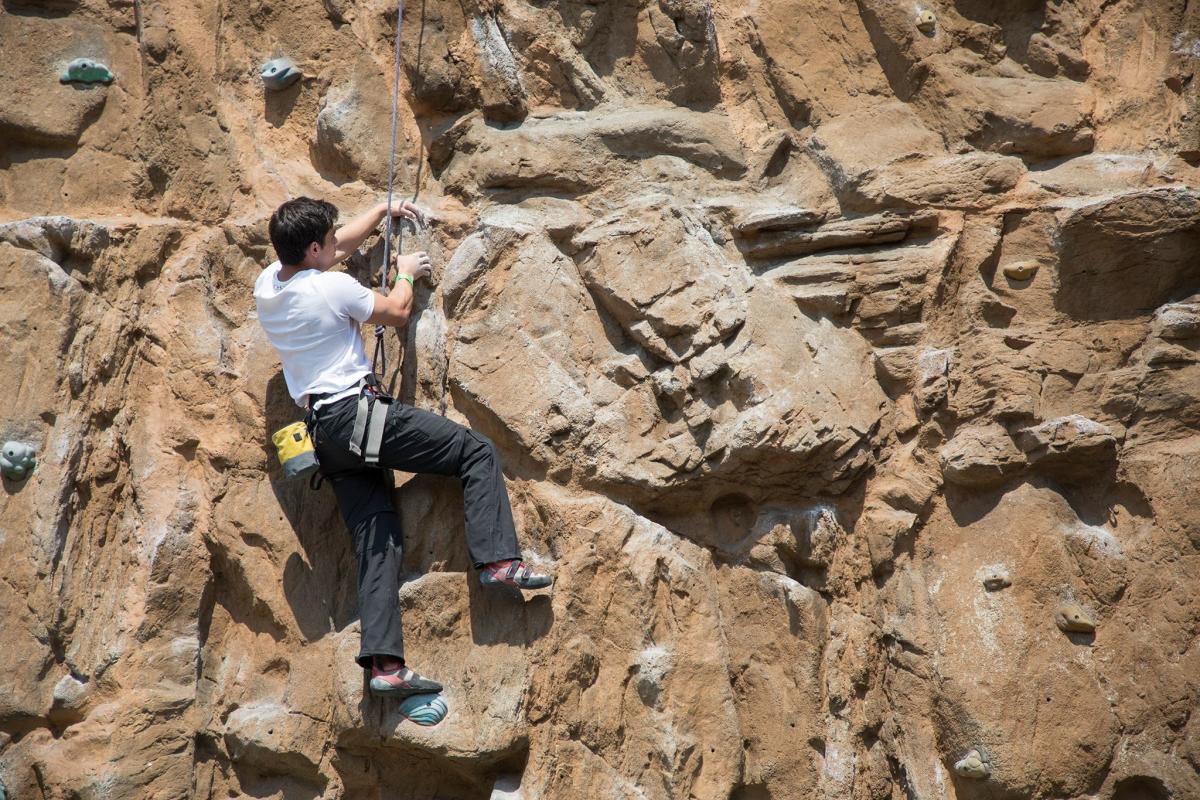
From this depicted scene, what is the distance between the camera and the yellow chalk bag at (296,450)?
476 centimetres

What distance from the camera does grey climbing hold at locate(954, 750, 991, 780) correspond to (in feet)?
15.9

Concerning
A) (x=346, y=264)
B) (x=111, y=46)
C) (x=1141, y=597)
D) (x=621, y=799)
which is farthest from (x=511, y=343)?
(x=1141, y=597)

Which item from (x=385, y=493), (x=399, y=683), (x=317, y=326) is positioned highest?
(x=317, y=326)

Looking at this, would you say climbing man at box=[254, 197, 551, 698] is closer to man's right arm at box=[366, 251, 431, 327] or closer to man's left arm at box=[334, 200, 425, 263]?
man's right arm at box=[366, 251, 431, 327]

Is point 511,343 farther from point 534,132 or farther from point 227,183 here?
point 227,183

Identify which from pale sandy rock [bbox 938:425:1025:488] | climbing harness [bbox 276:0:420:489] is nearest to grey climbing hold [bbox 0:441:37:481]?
climbing harness [bbox 276:0:420:489]

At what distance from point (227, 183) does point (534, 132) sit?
149cm

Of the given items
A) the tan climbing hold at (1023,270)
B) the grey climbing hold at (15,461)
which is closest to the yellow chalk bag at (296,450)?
the grey climbing hold at (15,461)

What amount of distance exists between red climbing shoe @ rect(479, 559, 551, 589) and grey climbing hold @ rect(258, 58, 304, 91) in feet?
8.60

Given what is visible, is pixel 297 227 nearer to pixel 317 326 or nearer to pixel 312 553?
pixel 317 326

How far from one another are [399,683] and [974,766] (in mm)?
2423

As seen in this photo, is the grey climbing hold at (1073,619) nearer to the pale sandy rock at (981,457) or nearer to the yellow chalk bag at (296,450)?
Answer: the pale sandy rock at (981,457)

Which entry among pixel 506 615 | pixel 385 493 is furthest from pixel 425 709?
pixel 385 493

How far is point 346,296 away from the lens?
4750 millimetres
